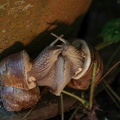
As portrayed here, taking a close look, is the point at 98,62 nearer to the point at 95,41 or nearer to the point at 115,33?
the point at 115,33

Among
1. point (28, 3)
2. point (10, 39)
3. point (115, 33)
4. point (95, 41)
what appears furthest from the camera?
point (95, 41)

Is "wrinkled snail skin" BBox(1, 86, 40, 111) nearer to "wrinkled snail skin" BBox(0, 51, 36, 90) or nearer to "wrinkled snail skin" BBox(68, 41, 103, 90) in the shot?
"wrinkled snail skin" BBox(0, 51, 36, 90)

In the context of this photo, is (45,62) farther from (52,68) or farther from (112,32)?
(112,32)

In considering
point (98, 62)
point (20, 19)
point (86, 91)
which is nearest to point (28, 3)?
point (20, 19)

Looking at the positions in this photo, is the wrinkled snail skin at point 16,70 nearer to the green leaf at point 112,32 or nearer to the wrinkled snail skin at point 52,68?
the wrinkled snail skin at point 52,68

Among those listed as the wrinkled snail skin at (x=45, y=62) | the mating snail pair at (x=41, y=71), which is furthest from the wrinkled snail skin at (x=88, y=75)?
the wrinkled snail skin at (x=45, y=62)

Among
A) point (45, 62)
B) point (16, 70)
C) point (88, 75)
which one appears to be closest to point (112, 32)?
point (88, 75)
